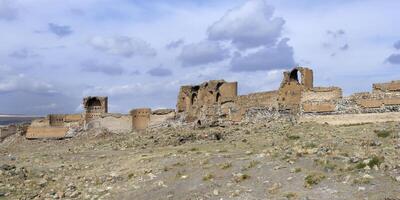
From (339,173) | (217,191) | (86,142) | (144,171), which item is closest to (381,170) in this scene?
(339,173)

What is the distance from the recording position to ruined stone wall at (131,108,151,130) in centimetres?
3772

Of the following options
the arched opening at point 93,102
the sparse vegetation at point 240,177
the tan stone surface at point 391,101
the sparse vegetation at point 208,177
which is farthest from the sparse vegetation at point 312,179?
the arched opening at point 93,102

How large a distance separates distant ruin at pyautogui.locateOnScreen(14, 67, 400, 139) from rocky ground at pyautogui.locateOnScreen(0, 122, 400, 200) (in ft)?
4.06

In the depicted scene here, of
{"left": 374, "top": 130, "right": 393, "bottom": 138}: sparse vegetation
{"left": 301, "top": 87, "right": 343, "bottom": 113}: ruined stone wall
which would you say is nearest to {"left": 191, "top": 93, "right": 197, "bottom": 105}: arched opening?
{"left": 301, "top": 87, "right": 343, "bottom": 113}: ruined stone wall

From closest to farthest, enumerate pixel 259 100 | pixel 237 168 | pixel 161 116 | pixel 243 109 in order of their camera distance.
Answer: pixel 237 168 → pixel 259 100 → pixel 243 109 → pixel 161 116

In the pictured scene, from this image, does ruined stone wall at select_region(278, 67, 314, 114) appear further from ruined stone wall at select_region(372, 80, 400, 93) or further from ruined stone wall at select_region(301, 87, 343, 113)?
ruined stone wall at select_region(372, 80, 400, 93)

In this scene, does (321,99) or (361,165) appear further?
(321,99)

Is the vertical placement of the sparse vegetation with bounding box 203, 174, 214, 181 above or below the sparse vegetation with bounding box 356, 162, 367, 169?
below

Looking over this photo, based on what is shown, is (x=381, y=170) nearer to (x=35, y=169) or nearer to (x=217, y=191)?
(x=217, y=191)

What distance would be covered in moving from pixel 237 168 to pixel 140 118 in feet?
69.1

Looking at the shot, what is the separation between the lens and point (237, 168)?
1762 centimetres

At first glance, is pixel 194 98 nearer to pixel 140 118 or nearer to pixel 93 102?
pixel 140 118

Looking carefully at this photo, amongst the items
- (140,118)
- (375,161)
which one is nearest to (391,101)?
(375,161)

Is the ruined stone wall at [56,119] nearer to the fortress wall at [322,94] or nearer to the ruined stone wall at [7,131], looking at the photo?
the ruined stone wall at [7,131]
